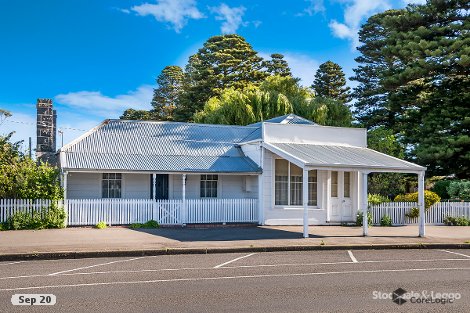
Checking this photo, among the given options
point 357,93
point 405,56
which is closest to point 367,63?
point 357,93

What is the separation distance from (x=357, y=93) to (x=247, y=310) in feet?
158

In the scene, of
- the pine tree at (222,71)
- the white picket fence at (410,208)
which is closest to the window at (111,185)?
the white picket fence at (410,208)

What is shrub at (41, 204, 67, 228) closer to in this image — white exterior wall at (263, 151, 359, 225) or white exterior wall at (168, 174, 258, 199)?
white exterior wall at (168, 174, 258, 199)

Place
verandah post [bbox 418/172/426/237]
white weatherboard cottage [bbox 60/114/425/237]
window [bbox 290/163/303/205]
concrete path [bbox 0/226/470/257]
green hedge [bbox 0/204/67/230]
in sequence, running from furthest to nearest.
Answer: window [bbox 290/163/303/205] → white weatherboard cottage [bbox 60/114/425/237] → green hedge [bbox 0/204/67/230] → verandah post [bbox 418/172/426/237] → concrete path [bbox 0/226/470/257]

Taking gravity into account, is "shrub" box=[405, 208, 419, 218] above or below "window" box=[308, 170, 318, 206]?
below

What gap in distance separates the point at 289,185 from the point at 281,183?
1.16ft

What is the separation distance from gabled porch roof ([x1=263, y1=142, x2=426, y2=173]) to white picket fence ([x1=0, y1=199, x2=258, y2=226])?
3.01 metres

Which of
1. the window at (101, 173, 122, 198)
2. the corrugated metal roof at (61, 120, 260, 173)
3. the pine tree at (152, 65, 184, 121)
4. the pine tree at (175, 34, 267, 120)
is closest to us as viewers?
the corrugated metal roof at (61, 120, 260, 173)

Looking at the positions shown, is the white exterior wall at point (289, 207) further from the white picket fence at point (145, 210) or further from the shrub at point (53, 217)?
the shrub at point (53, 217)

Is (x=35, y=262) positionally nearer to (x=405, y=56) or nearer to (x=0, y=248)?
(x=0, y=248)

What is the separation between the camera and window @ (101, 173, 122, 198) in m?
22.2

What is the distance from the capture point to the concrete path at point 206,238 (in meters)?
14.5

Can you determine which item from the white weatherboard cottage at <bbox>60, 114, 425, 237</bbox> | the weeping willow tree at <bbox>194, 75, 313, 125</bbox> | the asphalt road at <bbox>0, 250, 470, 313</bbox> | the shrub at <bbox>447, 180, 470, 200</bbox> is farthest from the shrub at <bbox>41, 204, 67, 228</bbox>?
the shrub at <bbox>447, 180, 470, 200</bbox>

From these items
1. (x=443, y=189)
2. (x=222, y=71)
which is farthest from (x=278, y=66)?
(x=443, y=189)
